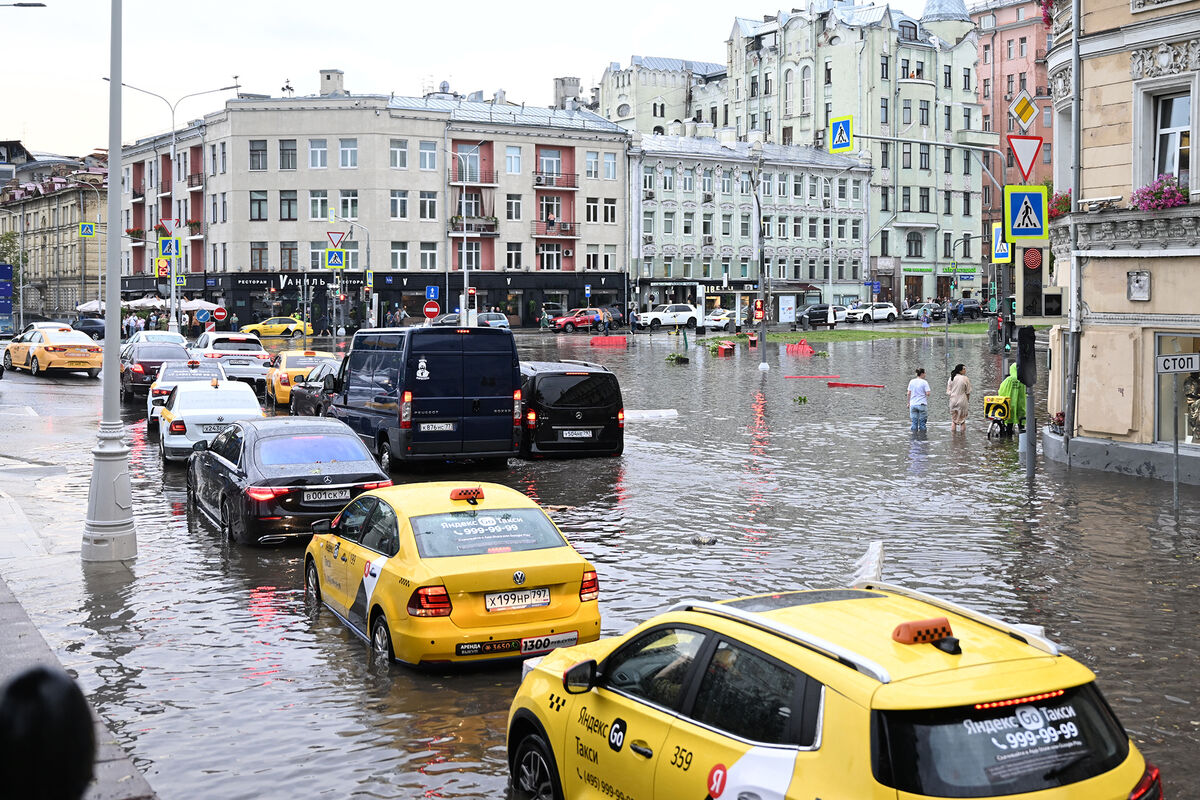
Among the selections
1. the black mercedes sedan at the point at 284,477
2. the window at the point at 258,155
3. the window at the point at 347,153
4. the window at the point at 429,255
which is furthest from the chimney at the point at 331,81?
the black mercedes sedan at the point at 284,477

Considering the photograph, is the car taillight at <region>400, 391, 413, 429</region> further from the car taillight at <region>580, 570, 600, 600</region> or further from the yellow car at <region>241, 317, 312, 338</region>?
the yellow car at <region>241, 317, 312, 338</region>

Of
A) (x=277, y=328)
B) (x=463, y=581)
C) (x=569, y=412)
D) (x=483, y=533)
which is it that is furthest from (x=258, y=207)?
(x=463, y=581)

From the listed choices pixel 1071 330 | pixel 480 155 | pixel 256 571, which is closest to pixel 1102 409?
pixel 1071 330

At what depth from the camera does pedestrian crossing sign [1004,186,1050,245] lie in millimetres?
22047

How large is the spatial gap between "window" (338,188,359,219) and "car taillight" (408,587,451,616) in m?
72.4

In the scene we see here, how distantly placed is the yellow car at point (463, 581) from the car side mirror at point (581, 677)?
334cm

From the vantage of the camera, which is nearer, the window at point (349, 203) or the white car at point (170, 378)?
the white car at point (170, 378)

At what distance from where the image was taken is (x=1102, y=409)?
21547mm

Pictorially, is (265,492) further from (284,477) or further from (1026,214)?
(1026,214)

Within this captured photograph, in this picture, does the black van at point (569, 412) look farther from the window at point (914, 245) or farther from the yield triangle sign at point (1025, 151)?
the window at point (914, 245)

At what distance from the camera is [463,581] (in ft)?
31.3

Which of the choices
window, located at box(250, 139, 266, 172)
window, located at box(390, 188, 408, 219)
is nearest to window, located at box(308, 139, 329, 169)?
window, located at box(250, 139, 266, 172)

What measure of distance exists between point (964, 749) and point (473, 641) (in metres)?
5.34

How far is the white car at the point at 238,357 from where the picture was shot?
35625 millimetres
